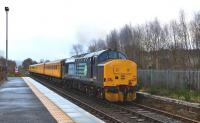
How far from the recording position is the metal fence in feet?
79.8

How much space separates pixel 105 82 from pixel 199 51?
17.0m

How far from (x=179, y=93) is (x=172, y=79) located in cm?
324

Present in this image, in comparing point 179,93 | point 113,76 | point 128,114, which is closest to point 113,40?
point 179,93

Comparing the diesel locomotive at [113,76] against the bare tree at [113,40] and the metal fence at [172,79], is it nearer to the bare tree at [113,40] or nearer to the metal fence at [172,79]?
the metal fence at [172,79]

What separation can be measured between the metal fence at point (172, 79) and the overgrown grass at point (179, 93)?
0.57 metres

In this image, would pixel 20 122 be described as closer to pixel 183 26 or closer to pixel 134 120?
pixel 134 120

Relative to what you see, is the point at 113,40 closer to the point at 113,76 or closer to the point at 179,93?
the point at 179,93

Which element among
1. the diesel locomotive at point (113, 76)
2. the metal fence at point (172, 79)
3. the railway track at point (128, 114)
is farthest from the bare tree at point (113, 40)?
the railway track at point (128, 114)

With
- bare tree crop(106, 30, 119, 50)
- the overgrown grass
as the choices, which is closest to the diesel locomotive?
the overgrown grass

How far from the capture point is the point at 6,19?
178 ft

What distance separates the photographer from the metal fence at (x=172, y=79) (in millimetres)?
24312

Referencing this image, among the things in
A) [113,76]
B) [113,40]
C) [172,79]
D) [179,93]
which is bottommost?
[179,93]

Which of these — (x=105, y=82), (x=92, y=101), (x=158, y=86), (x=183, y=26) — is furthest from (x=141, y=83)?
(x=183, y=26)

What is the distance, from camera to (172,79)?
26.8 m
